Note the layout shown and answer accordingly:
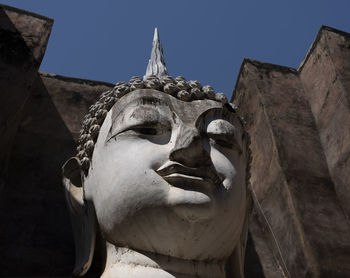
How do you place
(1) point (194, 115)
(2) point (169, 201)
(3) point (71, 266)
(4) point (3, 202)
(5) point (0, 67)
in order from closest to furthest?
(2) point (169, 201) → (1) point (194, 115) → (3) point (71, 266) → (4) point (3, 202) → (5) point (0, 67)

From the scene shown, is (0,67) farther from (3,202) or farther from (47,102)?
(3,202)

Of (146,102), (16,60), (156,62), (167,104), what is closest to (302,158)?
(156,62)

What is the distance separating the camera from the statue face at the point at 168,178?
282 cm

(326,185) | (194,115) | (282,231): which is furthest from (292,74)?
(194,115)

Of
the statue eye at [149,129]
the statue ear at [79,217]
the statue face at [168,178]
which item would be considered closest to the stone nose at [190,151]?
the statue face at [168,178]

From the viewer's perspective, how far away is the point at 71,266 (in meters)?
3.51

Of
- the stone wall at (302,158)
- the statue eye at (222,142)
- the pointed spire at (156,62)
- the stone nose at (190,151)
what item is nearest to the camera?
the stone nose at (190,151)

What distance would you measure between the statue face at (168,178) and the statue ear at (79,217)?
12 cm

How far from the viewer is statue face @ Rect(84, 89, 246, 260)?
9.24ft

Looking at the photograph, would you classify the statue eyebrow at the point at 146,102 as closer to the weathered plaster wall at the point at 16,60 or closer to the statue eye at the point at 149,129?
the statue eye at the point at 149,129

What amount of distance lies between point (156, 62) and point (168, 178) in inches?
73.1

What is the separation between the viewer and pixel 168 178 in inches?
113

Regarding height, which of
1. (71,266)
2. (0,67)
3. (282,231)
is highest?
(0,67)

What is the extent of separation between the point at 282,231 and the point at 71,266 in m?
1.81
